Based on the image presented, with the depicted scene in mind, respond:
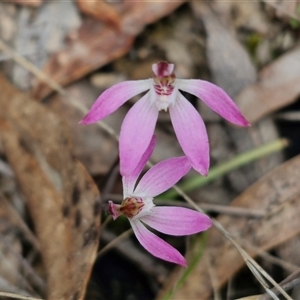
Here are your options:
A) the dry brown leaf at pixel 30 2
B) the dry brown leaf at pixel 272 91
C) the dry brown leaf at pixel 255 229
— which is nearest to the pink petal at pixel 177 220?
the dry brown leaf at pixel 255 229

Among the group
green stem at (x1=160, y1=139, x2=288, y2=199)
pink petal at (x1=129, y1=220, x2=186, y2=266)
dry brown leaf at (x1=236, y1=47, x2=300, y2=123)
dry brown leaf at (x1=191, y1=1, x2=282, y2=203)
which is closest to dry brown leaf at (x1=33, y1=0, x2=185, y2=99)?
dry brown leaf at (x1=191, y1=1, x2=282, y2=203)

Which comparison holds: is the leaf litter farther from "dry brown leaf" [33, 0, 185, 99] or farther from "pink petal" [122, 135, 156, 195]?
"pink petal" [122, 135, 156, 195]

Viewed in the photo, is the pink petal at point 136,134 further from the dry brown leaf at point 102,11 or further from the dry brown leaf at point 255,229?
the dry brown leaf at point 102,11

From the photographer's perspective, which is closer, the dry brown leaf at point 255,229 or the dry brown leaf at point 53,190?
the dry brown leaf at point 53,190

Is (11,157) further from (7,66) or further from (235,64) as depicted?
(235,64)

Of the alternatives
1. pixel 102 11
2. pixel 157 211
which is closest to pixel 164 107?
pixel 157 211

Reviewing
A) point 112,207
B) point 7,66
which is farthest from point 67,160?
point 7,66
